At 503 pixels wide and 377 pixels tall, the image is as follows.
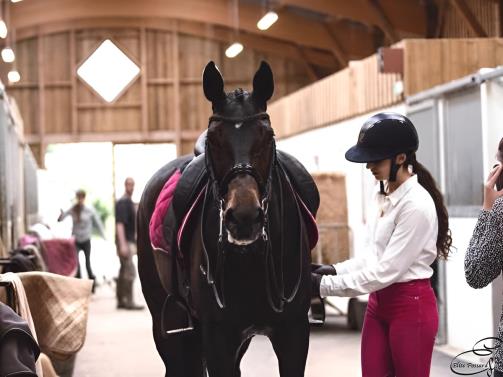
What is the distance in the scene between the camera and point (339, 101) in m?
15.7

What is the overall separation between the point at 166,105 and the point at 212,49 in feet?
8.50

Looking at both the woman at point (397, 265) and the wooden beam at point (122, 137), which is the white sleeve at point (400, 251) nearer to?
the woman at point (397, 265)

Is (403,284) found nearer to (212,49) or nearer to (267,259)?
(267,259)

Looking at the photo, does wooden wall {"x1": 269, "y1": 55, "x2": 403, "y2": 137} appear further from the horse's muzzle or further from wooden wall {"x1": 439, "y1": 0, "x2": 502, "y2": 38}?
the horse's muzzle

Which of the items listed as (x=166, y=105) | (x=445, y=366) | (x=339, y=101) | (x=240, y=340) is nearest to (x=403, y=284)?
(x=240, y=340)

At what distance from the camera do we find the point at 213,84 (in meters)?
4.03

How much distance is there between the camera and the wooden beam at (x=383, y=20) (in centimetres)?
2306

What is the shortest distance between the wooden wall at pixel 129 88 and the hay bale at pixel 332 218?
1949cm

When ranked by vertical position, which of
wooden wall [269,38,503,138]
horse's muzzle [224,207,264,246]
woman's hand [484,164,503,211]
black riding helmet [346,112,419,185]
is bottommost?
horse's muzzle [224,207,264,246]

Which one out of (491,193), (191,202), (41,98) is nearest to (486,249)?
(491,193)

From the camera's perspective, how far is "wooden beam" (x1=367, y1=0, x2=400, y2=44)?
75.7 feet

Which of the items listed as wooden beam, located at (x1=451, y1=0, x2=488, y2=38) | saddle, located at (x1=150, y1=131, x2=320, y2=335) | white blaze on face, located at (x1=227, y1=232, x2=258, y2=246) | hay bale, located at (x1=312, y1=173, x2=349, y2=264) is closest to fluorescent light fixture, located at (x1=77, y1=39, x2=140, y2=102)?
wooden beam, located at (x1=451, y1=0, x2=488, y2=38)

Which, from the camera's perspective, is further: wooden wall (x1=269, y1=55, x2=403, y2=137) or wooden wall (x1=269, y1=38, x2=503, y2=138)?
wooden wall (x1=269, y1=55, x2=403, y2=137)

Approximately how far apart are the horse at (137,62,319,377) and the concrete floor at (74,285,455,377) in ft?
Result: 13.5
